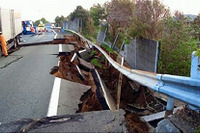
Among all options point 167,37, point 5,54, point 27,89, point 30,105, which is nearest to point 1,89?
point 27,89

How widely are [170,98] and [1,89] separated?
4.78 metres

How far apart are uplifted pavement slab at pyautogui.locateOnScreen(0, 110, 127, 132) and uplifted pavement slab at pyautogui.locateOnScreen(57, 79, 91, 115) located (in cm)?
85

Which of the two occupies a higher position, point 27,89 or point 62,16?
point 62,16

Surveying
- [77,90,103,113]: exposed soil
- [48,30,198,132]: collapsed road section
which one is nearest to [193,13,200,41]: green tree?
[48,30,198,132]: collapsed road section

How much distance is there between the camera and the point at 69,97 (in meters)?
5.33

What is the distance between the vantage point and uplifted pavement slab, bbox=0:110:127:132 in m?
3.22

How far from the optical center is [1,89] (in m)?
6.05

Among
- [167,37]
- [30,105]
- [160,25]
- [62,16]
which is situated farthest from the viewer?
[62,16]

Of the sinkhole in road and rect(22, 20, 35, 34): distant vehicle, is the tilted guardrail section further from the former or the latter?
rect(22, 20, 35, 34): distant vehicle

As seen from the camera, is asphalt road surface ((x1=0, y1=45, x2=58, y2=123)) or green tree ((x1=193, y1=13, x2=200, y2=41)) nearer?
asphalt road surface ((x1=0, y1=45, x2=58, y2=123))

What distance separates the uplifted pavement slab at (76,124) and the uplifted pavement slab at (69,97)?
854 mm

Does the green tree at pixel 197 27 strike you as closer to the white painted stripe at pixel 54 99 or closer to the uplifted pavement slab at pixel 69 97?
the uplifted pavement slab at pixel 69 97

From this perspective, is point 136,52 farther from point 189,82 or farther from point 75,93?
point 189,82

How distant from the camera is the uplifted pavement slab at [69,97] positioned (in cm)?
457
